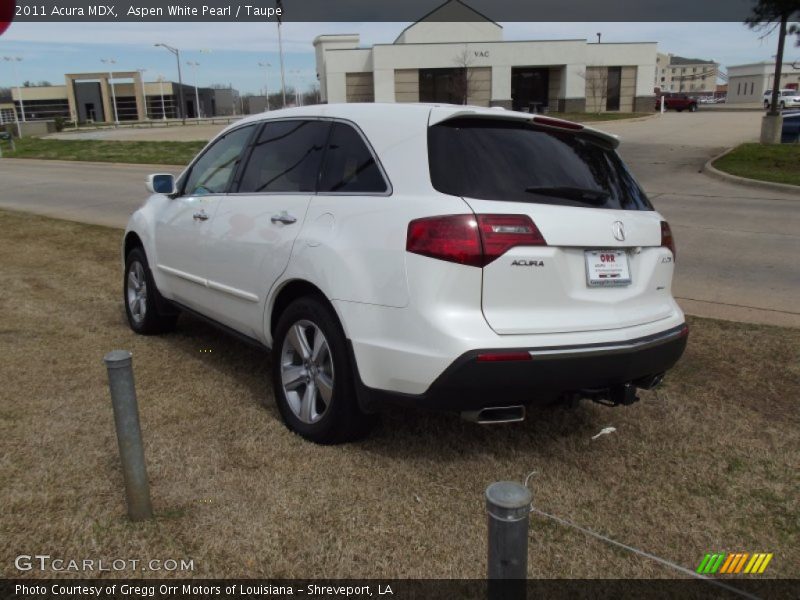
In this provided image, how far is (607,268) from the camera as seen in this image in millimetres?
3361

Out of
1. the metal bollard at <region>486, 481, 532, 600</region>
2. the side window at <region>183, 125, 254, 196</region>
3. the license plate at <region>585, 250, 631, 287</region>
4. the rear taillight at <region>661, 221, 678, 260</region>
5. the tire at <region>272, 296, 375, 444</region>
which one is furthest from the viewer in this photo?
the side window at <region>183, 125, 254, 196</region>

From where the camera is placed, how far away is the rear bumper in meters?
3.03

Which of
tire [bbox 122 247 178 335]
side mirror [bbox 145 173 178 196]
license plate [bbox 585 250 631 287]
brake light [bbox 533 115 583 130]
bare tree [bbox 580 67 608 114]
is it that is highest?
bare tree [bbox 580 67 608 114]

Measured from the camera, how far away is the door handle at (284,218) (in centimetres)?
383

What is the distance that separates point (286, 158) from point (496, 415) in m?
1.99

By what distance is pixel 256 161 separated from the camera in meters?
4.46

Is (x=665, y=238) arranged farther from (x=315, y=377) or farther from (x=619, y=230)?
(x=315, y=377)

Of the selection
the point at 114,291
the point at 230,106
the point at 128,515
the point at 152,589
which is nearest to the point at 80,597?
the point at 152,589

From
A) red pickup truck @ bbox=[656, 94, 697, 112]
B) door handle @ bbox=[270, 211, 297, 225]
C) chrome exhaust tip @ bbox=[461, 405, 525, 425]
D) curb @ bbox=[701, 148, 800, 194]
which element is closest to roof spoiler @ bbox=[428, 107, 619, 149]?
door handle @ bbox=[270, 211, 297, 225]

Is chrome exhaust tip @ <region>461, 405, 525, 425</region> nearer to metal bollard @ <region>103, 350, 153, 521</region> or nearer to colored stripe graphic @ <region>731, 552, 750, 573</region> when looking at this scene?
colored stripe graphic @ <region>731, 552, 750, 573</region>

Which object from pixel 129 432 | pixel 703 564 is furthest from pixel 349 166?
pixel 703 564

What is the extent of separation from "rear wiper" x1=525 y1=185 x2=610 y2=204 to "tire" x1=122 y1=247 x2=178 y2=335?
3.40m

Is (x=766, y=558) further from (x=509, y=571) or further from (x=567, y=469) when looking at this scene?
(x=509, y=571)

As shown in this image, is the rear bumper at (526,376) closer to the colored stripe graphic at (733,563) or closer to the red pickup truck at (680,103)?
the colored stripe graphic at (733,563)
